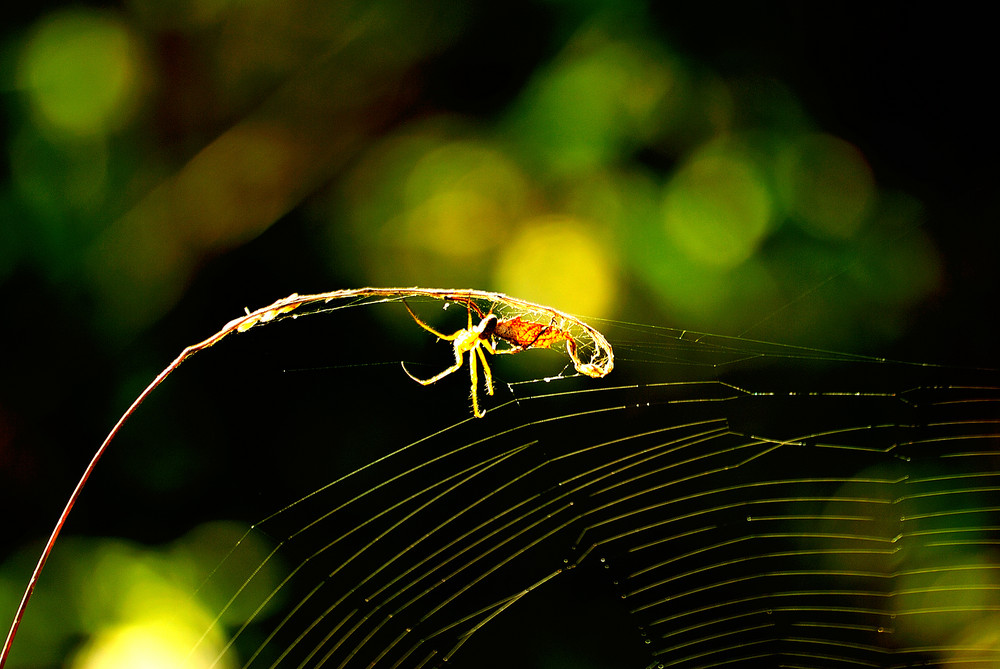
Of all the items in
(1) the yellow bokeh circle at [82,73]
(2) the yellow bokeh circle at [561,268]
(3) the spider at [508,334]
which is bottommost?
(3) the spider at [508,334]

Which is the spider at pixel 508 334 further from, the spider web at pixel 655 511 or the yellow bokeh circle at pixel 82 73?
the yellow bokeh circle at pixel 82 73

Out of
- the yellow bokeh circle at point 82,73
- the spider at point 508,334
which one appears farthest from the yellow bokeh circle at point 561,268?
the yellow bokeh circle at point 82,73

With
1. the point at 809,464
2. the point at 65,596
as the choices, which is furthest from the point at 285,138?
the point at 809,464

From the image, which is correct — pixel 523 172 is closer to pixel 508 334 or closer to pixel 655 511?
pixel 508 334

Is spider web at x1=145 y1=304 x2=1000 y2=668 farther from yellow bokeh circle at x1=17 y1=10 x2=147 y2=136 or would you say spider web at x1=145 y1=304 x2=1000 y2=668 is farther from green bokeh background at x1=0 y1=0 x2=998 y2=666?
yellow bokeh circle at x1=17 y1=10 x2=147 y2=136

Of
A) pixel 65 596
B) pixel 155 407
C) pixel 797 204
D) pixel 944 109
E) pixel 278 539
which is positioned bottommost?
pixel 65 596

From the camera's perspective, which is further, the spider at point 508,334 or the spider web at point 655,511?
the spider web at point 655,511

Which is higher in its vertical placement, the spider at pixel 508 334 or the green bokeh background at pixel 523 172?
the green bokeh background at pixel 523 172

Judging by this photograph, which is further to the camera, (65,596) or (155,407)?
(155,407)

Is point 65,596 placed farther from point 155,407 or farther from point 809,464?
point 809,464
